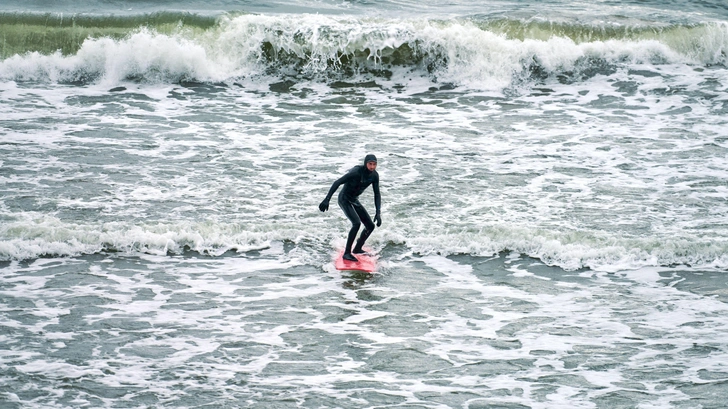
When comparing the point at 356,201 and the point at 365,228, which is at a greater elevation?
the point at 356,201

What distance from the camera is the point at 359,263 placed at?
1106 centimetres

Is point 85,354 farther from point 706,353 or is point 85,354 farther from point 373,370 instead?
point 706,353

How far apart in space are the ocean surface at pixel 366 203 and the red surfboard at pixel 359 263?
144mm

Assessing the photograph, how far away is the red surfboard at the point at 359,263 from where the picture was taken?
1090cm

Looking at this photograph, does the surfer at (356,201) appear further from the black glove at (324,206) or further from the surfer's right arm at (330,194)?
the black glove at (324,206)

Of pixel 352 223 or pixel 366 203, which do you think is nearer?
pixel 352 223

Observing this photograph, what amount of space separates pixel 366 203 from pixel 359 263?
2313 mm

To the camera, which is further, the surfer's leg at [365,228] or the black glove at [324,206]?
the surfer's leg at [365,228]

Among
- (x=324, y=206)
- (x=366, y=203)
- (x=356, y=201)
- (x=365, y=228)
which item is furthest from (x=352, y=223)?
(x=366, y=203)

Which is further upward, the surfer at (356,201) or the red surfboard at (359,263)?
the surfer at (356,201)

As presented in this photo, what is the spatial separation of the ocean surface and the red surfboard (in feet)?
0.47

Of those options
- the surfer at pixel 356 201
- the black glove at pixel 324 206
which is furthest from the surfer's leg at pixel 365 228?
the black glove at pixel 324 206

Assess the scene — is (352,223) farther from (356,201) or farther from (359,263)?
(359,263)

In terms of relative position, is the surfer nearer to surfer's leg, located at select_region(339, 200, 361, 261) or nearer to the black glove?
surfer's leg, located at select_region(339, 200, 361, 261)
